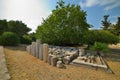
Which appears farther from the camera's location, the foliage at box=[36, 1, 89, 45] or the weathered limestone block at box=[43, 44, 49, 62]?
the foliage at box=[36, 1, 89, 45]

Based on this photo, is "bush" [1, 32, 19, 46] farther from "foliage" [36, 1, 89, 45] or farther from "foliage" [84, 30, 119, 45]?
"foliage" [84, 30, 119, 45]

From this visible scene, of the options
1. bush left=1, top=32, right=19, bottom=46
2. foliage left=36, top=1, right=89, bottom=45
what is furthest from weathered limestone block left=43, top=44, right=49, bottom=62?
bush left=1, top=32, right=19, bottom=46

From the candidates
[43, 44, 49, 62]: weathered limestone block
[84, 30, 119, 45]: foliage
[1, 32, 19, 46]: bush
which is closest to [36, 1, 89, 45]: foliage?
[84, 30, 119, 45]: foliage

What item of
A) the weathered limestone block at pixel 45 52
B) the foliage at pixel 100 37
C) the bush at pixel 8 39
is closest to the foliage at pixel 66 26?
the foliage at pixel 100 37

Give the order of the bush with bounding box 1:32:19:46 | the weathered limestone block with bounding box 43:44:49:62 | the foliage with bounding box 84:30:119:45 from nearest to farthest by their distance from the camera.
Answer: the weathered limestone block with bounding box 43:44:49:62 → the foliage with bounding box 84:30:119:45 → the bush with bounding box 1:32:19:46

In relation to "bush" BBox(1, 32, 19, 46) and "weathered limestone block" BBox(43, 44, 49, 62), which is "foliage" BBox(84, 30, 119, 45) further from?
"bush" BBox(1, 32, 19, 46)

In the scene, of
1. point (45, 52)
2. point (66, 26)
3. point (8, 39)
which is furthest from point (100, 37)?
point (8, 39)

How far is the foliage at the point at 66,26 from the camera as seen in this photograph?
13.5 meters

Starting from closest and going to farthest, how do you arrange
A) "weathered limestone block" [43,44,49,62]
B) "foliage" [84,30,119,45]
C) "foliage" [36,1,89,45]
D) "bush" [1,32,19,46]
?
"weathered limestone block" [43,44,49,62] < "foliage" [84,30,119,45] < "foliage" [36,1,89,45] < "bush" [1,32,19,46]

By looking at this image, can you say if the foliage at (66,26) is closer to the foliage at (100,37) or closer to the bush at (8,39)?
the foliage at (100,37)

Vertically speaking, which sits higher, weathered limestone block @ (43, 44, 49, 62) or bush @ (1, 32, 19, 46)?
bush @ (1, 32, 19, 46)

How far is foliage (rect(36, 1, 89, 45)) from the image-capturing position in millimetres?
13500

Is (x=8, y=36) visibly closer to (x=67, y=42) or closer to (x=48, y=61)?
(x=67, y=42)

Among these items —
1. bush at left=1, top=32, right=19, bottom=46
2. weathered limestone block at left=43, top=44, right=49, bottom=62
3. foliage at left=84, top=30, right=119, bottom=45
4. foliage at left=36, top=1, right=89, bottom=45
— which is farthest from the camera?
bush at left=1, top=32, right=19, bottom=46
